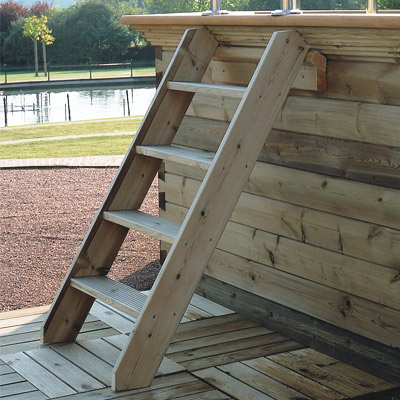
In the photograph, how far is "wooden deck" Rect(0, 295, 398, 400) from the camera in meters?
3.20

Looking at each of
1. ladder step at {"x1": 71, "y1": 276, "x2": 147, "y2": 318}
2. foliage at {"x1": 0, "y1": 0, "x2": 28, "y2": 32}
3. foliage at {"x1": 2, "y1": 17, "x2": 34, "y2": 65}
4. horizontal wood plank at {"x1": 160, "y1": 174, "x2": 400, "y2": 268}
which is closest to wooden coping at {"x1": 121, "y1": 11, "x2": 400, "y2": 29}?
horizontal wood plank at {"x1": 160, "y1": 174, "x2": 400, "y2": 268}

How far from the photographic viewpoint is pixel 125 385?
125 inches

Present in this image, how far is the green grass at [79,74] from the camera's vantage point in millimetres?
45906

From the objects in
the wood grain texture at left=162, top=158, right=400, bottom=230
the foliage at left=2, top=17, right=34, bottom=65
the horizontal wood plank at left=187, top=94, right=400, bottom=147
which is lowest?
the wood grain texture at left=162, top=158, right=400, bottom=230

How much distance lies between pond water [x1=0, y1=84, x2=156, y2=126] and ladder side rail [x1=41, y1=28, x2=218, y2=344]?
70.6 feet

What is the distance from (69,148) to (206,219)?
9.37 metres

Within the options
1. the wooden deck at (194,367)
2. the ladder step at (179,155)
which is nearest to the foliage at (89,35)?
the wooden deck at (194,367)

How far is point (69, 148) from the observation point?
1220cm

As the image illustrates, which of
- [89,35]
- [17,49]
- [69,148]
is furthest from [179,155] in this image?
[17,49]

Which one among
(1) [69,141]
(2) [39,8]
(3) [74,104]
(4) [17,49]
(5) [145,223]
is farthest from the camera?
(2) [39,8]

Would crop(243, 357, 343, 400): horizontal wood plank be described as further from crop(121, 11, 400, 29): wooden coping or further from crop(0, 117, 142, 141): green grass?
crop(0, 117, 142, 141): green grass

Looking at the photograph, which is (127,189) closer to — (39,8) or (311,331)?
(311,331)

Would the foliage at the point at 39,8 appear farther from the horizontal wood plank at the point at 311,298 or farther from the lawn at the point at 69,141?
the horizontal wood plank at the point at 311,298

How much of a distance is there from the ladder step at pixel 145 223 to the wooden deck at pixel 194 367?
2.16ft
